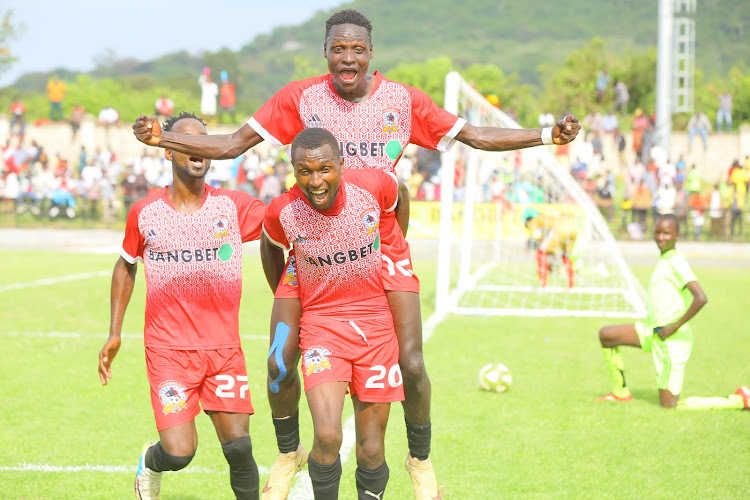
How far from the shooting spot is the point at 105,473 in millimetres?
5918

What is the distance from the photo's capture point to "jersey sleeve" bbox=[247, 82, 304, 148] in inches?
191

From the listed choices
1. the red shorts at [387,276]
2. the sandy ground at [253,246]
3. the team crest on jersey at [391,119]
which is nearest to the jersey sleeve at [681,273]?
the red shorts at [387,276]

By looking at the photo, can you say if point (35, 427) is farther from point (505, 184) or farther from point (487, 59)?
point (487, 59)

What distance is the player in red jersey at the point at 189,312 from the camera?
15.5 feet

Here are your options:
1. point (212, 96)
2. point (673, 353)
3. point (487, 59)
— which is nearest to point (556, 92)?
point (212, 96)

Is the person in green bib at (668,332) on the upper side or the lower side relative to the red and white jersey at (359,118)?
lower

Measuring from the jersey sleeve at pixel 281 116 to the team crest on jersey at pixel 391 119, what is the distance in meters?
0.47

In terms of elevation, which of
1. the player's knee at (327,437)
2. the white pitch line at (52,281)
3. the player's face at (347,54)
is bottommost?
the white pitch line at (52,281)

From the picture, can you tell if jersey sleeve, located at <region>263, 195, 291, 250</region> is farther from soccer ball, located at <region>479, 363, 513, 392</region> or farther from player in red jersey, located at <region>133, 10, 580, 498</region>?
soccer ball, located at <region>479, 363, 513, 392</region>

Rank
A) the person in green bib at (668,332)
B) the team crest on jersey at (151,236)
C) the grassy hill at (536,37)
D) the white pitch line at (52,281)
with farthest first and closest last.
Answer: the grassy hill at (536,37)
the white pitch line at (52,281)
the person in green bib at (668,332)
the team crest on jersey at (151,236)

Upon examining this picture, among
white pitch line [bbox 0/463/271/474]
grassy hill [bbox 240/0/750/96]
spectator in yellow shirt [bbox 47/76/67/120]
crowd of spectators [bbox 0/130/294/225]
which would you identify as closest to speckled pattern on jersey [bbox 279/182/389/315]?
white pitch line [bbox 0/463/271/474]

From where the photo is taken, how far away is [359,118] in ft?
15.9

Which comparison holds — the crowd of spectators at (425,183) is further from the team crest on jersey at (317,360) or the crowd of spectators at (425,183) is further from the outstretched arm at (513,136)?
the team crest on jersey at (317,360)

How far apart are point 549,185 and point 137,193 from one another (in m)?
20.2
